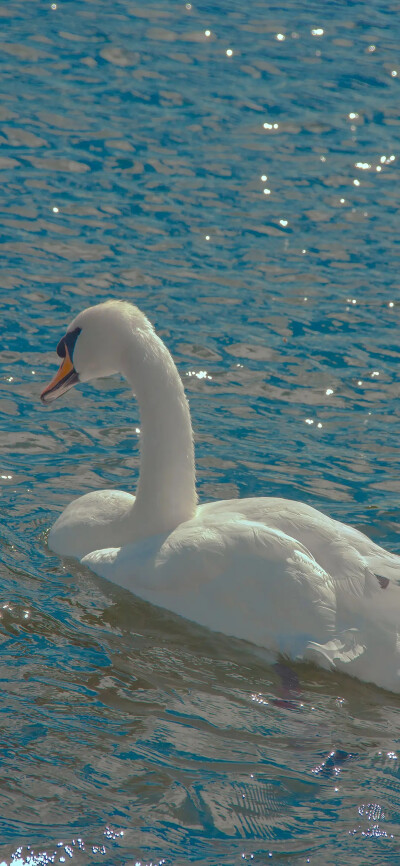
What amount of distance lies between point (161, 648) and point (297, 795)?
1297 millimetres

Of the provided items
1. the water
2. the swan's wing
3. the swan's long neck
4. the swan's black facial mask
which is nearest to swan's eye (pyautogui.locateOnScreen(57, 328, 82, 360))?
the swan's black facial mask

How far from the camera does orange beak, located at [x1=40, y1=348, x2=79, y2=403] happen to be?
707 centimetres

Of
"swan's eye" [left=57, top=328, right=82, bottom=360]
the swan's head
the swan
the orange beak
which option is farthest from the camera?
the orange beak

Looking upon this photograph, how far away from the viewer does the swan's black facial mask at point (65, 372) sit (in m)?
6.96

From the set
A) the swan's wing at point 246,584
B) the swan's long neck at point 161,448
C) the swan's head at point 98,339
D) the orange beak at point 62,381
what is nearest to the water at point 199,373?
the swan's wing at point 246,584

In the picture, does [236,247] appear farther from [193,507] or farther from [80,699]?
[80,699]

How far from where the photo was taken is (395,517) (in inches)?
293

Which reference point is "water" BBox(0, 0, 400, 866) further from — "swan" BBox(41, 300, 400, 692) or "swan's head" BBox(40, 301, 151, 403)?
"swan's head" BBox(40, 301, 151, 403)

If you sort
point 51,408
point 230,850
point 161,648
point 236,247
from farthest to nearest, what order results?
point 236,247
point 51,408
point 161,648
point 230,850

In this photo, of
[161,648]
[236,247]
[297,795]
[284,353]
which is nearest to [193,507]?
[161,648]

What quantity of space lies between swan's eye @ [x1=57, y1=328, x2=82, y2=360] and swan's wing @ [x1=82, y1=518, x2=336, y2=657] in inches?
58.9

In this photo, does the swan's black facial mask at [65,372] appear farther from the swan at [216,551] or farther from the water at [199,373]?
the water at [199,373]

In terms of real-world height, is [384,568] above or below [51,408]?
above

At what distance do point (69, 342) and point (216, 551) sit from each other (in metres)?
1.83
